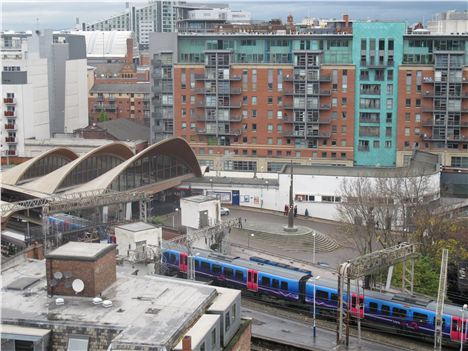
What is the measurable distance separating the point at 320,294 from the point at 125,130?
167 ft

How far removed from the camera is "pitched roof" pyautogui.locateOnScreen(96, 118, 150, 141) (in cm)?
7756

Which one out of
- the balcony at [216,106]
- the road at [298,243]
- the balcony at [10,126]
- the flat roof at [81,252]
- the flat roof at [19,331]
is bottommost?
the road at [298,243]

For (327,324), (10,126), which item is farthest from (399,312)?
(10,126)

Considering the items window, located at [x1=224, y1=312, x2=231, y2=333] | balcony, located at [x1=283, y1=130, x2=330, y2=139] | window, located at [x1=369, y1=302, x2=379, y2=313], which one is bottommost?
window, located at [x1=369, y1=302, x2=379, y2=313]

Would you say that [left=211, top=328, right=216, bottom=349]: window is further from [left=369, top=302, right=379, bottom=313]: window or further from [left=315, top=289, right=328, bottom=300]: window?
[left=315, top=289, right=328, bottom=300]: window

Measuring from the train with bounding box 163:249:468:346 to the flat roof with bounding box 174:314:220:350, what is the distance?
35.6 ft

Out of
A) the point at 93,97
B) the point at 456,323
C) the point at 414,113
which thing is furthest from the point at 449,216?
the point at 93,97

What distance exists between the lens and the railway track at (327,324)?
29.7 m

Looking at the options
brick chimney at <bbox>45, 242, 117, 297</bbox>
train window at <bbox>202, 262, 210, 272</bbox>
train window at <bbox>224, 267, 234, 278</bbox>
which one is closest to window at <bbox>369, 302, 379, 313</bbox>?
train window at <bbox>224, 267, 234, 278</bbox>

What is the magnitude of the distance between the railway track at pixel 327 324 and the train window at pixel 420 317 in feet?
3.49

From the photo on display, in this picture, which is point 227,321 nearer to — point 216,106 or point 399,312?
point 399,312

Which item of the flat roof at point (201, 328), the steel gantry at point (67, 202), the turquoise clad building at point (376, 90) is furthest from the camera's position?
the turquoise clad building at point (376, 90)

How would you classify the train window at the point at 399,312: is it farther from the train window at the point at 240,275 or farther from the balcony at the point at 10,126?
the balcony at the point at 10,126

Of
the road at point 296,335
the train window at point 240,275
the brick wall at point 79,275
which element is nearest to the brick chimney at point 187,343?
the brick wall at point 79,275
